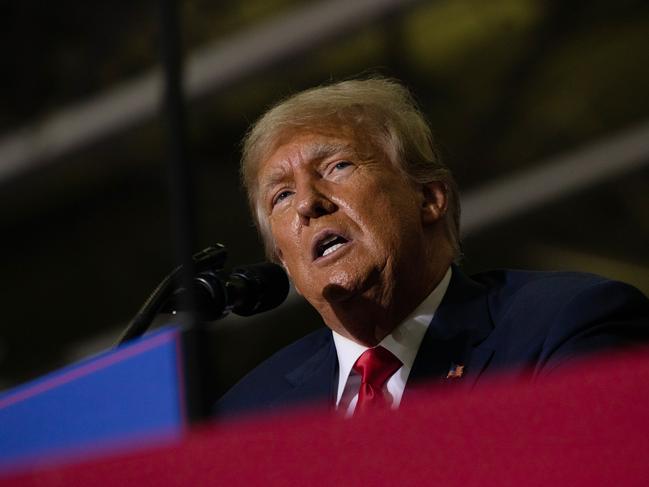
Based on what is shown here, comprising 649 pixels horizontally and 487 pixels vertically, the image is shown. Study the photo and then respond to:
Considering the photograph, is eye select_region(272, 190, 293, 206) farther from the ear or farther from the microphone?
the microphone

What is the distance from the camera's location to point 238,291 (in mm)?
957

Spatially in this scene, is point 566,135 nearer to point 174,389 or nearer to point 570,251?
point 570,251

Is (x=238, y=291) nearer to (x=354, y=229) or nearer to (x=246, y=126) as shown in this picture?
(x=354, y=229)

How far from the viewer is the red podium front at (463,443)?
0.37m

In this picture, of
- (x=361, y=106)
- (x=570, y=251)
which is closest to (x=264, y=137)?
(x=361, y=106)

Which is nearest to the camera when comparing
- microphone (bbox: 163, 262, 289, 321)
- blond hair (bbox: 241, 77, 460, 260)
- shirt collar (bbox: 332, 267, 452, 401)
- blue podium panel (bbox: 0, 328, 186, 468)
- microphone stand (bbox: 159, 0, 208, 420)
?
microphone stand (bbox: 159, 0, 208, 420)

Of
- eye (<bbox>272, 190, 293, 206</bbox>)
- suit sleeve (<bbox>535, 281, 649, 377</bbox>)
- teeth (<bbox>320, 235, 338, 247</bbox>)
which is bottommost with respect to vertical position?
suit sleeve (<bbox>535, 281, 649, 377</bbox>)

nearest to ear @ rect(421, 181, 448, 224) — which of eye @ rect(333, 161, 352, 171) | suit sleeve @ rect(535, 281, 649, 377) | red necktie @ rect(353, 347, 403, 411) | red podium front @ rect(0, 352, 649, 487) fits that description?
eye @ rect(333, 161, 352, 171)

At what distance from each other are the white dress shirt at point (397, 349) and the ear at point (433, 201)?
0.09 meters

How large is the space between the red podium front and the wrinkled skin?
2.47 ft

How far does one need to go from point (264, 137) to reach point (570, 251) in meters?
0.79

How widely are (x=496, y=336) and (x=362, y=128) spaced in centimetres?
35

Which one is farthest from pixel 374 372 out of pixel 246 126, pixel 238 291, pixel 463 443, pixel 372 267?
pixel 463 443

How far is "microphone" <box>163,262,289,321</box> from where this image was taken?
0.93 meters
